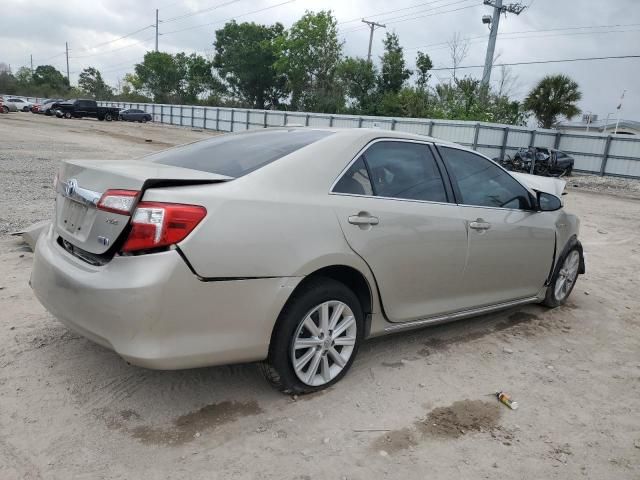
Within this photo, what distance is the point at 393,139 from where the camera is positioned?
143 inches

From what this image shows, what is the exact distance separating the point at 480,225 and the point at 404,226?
2.67 ft

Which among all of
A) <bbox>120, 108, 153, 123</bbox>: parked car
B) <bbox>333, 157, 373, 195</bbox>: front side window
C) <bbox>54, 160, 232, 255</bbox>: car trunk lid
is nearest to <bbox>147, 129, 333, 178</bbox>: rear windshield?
<bbox>54, 160, 232, 255</bbox>: car trunk lid

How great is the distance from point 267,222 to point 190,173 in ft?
1.70

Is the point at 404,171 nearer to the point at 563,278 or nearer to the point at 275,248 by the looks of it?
the point at 275,248

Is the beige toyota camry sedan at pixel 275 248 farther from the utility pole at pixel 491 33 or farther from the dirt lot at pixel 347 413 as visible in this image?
the utility pole at pixel 491 33

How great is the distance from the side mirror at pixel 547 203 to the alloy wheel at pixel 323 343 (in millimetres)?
2201

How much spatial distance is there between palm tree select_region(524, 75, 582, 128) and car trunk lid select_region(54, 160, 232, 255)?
33888mm

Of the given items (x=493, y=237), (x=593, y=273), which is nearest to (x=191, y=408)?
(x=493, y=237)

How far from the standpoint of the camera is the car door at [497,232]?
393 centimetres

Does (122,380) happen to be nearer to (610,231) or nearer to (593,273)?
(593,273)

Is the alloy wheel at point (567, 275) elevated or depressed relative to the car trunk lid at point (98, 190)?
depressed

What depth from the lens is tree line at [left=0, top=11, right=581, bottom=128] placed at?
33.1 meters

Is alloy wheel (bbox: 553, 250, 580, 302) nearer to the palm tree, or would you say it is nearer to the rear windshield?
the rear windshield

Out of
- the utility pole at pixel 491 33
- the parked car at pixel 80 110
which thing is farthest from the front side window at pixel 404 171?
the parked car at pixel 80 110
